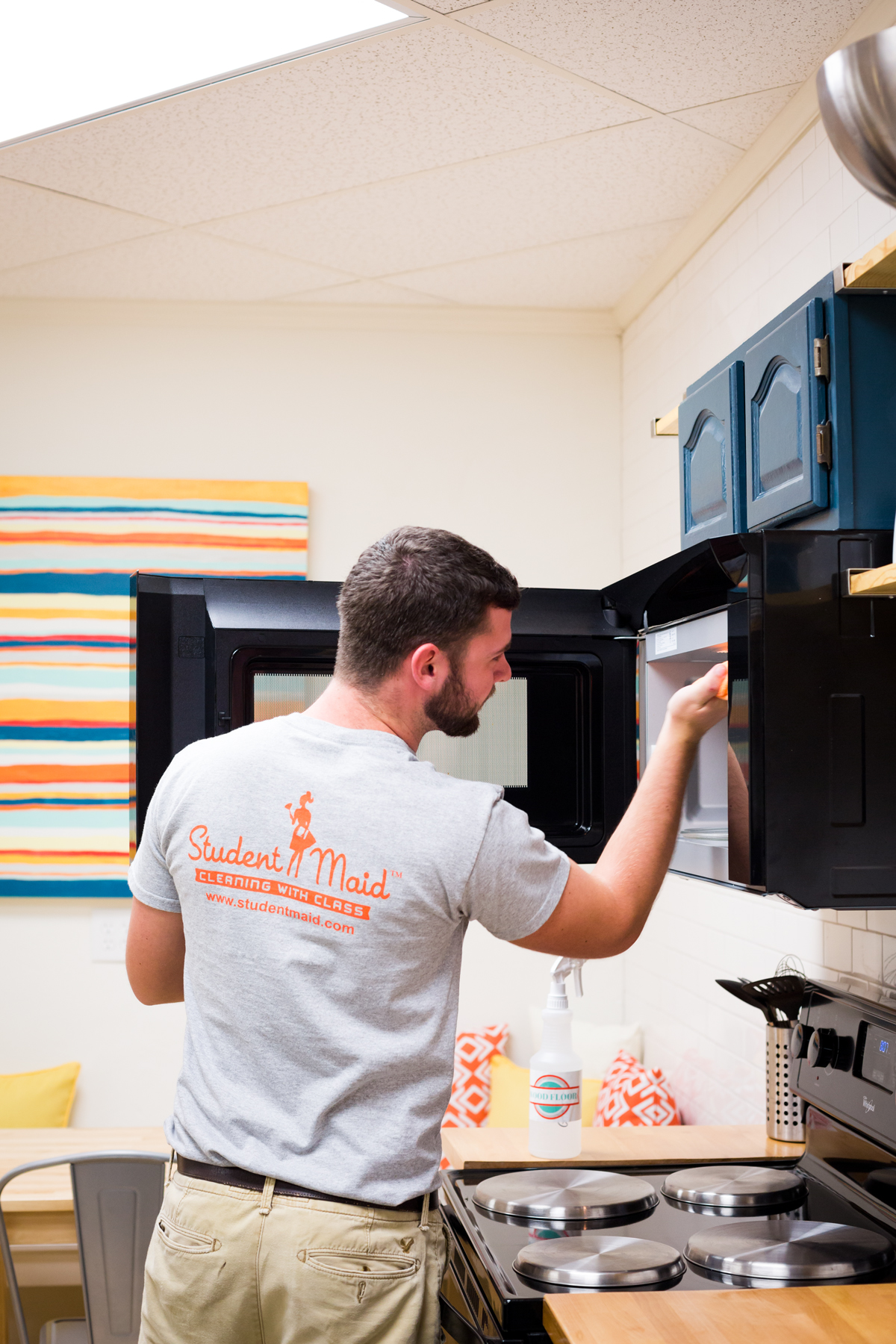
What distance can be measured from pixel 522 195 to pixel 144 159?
84cm

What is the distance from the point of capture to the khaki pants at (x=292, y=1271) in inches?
48.1

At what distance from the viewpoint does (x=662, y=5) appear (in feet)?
6.57

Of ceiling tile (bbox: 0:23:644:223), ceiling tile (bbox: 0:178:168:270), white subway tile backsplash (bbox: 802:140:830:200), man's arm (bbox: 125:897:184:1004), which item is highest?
ceiling tile (bbox: 0:178:168:270)

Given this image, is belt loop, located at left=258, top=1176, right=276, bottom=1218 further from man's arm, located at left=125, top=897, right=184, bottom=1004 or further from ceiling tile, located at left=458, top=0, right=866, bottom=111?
ceiling tile, located at left=458, top=0, right=866, bottom=111

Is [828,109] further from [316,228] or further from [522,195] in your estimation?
[316,228]

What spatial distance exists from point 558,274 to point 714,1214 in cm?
240

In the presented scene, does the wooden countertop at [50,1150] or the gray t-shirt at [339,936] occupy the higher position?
the gray t-shirt at [339,936]

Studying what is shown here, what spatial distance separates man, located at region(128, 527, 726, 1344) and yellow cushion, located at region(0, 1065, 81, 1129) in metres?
2.00

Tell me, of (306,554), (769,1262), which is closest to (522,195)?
(306,554)

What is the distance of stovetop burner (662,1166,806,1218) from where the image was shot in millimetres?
1636

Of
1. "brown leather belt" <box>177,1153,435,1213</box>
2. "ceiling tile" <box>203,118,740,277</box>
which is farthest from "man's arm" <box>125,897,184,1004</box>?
"ceiling tile" <box>203,118,740,277</box>

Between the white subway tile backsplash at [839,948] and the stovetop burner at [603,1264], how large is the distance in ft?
2.32

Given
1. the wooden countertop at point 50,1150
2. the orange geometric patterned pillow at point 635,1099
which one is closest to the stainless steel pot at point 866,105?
the wooden countertop at point 50,1150

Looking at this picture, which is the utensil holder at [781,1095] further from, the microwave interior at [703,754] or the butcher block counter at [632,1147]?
the microwave interior at [703,754]
